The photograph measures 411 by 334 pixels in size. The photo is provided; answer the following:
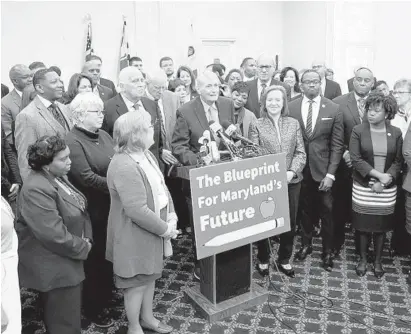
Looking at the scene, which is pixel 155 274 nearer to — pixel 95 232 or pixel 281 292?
pixel 95 232

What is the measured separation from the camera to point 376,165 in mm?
3695

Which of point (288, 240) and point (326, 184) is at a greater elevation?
point (326, 184)

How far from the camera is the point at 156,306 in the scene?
334 centimetres

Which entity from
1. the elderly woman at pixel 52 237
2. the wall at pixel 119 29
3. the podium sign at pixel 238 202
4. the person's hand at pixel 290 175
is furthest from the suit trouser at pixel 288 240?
the wall at pixel 119 29

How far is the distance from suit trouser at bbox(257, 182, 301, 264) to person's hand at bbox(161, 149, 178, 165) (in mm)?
1013

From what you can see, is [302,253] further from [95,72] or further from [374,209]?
[95,72]

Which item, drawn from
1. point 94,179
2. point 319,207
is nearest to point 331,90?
point 319,207

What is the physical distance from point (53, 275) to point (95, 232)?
2.22 feet

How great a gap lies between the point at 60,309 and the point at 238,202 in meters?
1.26

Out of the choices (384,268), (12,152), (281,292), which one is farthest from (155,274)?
(384,268)

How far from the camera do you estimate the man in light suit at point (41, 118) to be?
9.87 ft

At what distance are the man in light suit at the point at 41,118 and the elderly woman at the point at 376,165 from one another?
2368 mm

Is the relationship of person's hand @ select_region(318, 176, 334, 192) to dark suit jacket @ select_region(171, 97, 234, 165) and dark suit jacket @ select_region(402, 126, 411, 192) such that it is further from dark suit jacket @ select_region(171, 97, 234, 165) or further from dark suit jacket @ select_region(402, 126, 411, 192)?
dark suit jacket @ select_region(171, 97, 234, 165)

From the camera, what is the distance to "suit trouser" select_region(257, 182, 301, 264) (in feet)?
12.0
